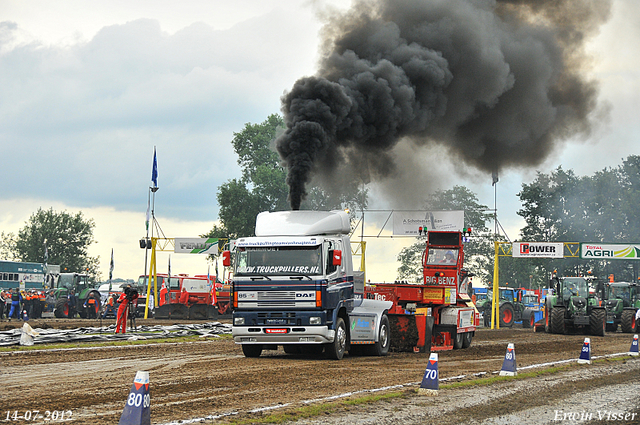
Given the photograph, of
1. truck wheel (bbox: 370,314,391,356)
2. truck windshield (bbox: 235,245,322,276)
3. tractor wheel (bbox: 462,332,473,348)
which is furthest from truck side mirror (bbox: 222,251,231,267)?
tractor wheel (bbox: 462,332,473,348)

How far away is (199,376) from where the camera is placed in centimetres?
1302

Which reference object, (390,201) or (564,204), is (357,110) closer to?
(390,201)

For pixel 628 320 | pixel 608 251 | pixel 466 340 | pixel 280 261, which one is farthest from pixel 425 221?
pixel 280 261

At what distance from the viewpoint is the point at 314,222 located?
1673cm

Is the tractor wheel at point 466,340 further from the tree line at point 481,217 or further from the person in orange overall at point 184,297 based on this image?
the tree line at point 481,217

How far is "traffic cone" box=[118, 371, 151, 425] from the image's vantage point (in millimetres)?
6500

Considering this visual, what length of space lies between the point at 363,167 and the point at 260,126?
45.3 m

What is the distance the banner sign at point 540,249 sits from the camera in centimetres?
3944

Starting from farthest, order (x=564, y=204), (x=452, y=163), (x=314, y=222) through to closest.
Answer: (x=564, y=204), (x=452, y=163), (x=314, y=222)

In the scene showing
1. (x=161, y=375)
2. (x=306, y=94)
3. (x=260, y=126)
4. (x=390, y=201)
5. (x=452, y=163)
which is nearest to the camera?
(x=161, y=375)

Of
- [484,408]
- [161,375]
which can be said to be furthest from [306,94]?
[484,408]

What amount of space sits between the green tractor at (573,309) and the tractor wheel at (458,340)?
35.9 feet

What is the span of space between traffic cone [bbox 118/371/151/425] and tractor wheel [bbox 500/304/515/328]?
3908 centimetres

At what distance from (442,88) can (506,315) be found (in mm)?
22309
